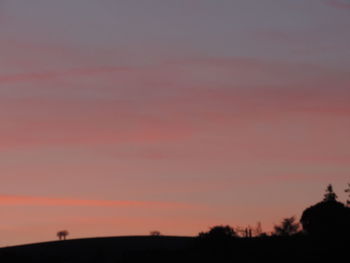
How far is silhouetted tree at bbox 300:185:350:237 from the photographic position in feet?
349

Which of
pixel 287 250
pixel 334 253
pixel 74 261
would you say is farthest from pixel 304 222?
pixel 74 261

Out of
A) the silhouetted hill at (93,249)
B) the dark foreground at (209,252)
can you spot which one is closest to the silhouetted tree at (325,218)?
the dark foreground at (209,252)

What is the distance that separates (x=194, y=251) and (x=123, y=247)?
25.1m

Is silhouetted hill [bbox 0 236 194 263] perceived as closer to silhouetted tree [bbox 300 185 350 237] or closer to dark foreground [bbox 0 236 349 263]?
dark foreground [bbox 0 236 349 263]

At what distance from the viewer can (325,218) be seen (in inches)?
4437

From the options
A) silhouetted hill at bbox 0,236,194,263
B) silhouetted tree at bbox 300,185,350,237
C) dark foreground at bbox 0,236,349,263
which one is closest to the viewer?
dark foreground at bbox 0,236,349,263

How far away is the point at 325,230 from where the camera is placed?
108125mm

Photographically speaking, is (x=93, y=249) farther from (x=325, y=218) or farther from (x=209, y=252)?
(x=325, y=218)

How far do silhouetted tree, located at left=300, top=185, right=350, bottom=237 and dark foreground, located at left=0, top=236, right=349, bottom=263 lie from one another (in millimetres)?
2701

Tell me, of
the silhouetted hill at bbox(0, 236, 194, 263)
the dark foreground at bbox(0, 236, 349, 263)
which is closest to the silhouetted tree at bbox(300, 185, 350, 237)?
the dark foreground at bbox(0, 236, 349, 263)

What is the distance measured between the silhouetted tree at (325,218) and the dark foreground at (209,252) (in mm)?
2701

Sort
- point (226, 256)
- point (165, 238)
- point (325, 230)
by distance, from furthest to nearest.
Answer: point (165, 238) → point (325, 230) → point (226, 256)

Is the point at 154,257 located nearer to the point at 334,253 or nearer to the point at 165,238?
the point at 334,253

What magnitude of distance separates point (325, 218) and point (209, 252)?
1801cm
